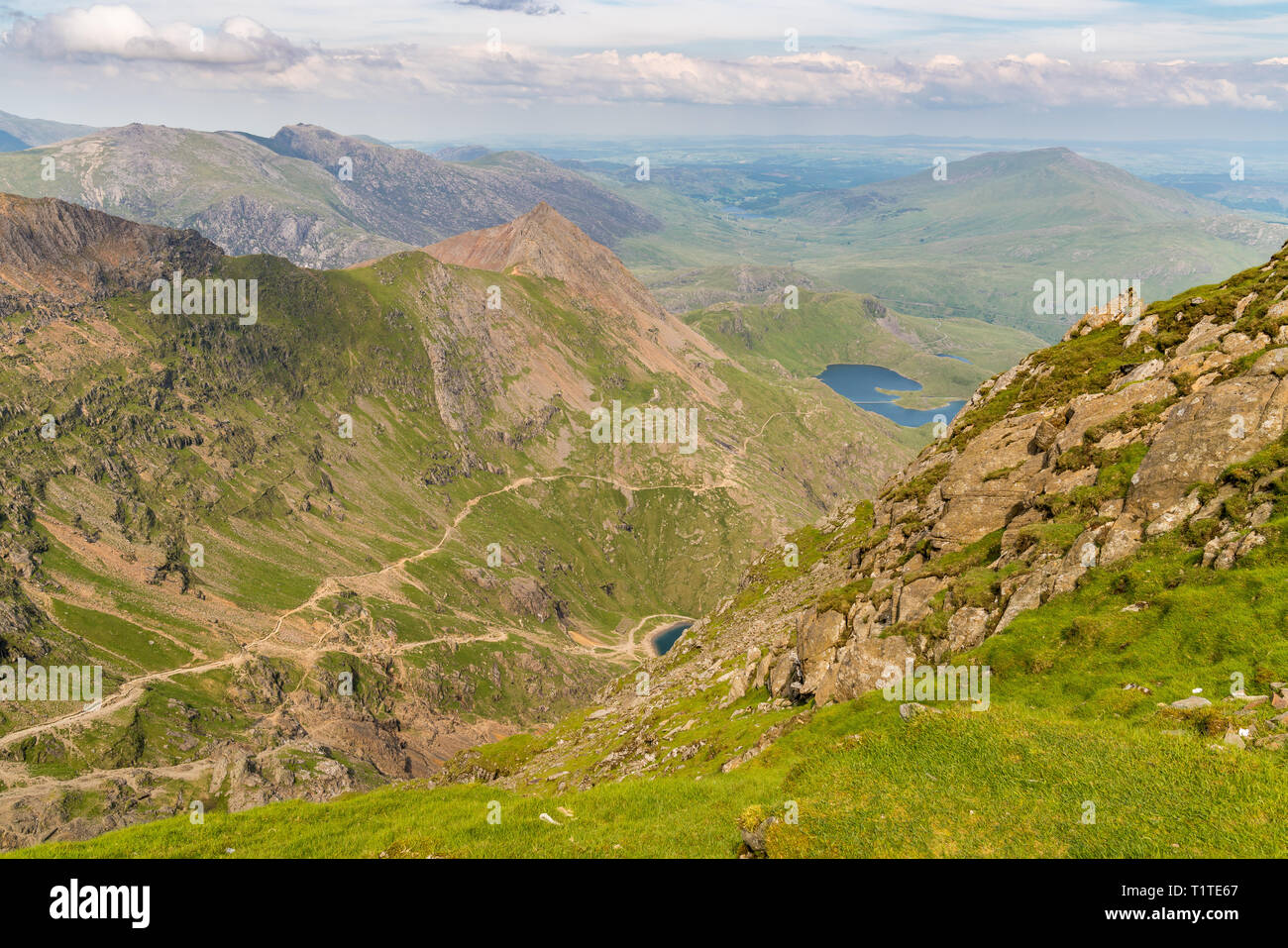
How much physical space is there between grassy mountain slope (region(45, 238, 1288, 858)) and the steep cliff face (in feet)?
0.69

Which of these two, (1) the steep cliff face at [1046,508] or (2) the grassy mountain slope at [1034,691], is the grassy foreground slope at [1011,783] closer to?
(2) the grassy mountain slope at [1034,691]

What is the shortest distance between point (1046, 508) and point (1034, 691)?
1925 cm

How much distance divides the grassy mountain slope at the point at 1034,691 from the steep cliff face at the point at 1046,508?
0.21 m

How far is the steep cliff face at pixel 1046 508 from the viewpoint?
39469mm

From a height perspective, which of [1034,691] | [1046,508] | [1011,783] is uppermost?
[1046,508]

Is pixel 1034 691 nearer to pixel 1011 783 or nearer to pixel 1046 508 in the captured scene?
pixel 1011 783

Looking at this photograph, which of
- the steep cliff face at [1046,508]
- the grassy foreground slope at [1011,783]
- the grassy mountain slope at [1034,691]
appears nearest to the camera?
the grassy foreground slope at [1011,783]

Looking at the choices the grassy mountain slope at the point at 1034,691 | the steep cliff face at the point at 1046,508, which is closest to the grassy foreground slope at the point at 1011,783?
the grassy mountain slope at the point at 1034,691

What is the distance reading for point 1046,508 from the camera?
158 ft

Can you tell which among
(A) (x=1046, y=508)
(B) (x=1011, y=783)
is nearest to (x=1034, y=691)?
(B) (x=1011, y=783)

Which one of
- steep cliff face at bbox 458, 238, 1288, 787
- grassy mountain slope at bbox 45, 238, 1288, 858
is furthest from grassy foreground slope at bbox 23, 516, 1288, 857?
steep cliff face at bbox 458, 238, 1288, 787

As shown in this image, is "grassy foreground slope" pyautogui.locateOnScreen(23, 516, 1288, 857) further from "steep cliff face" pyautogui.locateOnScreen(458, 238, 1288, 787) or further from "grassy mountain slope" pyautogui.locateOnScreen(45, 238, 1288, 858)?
"steep cliff face" pyautogui.locateOnScreen(458, 238, 1288, 787)

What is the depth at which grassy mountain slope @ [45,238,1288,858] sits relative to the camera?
2339cm

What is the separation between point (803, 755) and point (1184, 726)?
14593 mm
